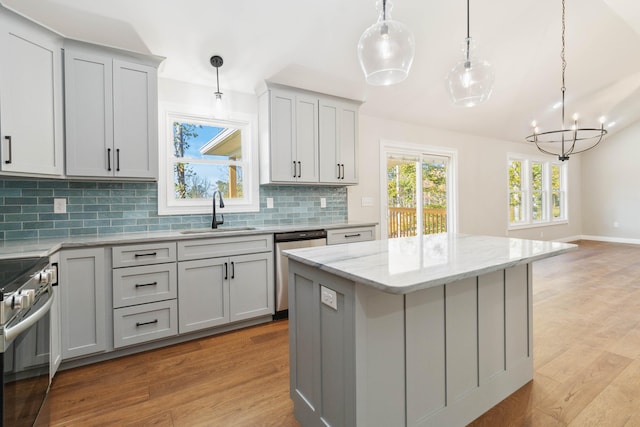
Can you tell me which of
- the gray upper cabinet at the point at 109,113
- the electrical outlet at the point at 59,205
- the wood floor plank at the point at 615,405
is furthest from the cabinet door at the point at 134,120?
the wood floor plank at the point at 615,405

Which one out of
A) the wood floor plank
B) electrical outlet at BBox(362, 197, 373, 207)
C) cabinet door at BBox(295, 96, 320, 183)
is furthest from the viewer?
electrical outlet at BBox(362, 197, 373, 207)

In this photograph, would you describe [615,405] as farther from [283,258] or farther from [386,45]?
[283,258]

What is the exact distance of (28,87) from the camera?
2076 millimetres

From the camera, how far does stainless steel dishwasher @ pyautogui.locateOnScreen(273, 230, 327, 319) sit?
305 centimetres

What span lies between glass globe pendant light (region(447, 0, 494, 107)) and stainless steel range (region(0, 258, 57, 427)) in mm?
2459

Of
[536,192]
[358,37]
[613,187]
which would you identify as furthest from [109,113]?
[613,187]

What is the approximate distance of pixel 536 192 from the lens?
24.0 ft

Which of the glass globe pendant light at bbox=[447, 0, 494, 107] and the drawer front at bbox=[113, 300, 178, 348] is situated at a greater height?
the glass globe pendant light at bbox=[447, 0, 494, 107]

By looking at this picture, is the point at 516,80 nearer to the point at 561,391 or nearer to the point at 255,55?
the point at 255,55

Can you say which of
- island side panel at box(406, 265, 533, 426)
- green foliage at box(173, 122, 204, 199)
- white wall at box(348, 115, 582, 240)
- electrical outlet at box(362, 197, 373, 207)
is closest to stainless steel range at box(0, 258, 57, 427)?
island side panel at box(406, 265, 533, 426)

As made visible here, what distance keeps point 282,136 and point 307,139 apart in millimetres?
302

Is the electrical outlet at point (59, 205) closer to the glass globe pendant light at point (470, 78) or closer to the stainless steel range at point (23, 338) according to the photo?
the stainless steel range at point (23, 338)

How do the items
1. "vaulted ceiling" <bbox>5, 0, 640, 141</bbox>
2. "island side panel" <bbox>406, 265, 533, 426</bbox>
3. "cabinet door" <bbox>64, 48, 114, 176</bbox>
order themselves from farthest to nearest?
"vaulted ceiling" <bbox>5, 0, 640, 141</bbox> < "cabinet door" <bbox>64, 48, 114, 176</bbox> < "island side panel" <bbox>406, 265, 533, 426</bbox>

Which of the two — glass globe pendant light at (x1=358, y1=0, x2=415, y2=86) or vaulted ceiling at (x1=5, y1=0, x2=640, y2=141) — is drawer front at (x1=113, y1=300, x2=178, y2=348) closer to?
vaulted ceiling at (x1=5, y1=0, x2=640, y2=141)
